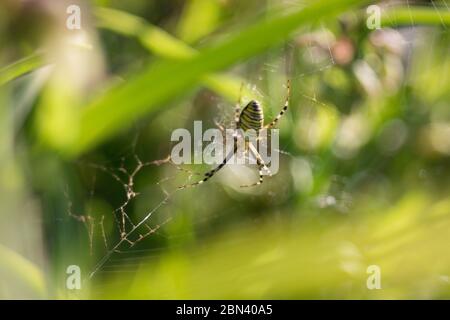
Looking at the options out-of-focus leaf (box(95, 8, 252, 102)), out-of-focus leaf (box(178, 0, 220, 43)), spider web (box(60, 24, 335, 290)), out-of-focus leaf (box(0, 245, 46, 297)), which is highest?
out-of-focus leaf (box(178, 0, 220, 43))

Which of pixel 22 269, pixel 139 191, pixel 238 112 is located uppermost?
pixel 238 112

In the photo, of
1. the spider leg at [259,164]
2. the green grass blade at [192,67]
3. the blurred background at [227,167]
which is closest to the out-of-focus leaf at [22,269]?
the blurred background at [227,167]

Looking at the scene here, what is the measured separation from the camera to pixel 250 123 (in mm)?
1025

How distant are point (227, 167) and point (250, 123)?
13 cm

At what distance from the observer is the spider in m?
1.00

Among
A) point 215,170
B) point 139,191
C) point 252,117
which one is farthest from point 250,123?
point 139,191

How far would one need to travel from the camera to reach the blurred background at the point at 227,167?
0.95m

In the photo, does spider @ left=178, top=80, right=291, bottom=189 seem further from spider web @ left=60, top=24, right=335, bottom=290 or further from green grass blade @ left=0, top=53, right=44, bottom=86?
green grass blade @ left=0, top=53, right=44, bottom=86

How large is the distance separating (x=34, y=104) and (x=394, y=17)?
25.7 inches

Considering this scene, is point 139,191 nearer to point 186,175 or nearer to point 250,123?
point 186,175

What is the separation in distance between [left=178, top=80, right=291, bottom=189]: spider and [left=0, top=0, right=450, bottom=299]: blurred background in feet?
0.05

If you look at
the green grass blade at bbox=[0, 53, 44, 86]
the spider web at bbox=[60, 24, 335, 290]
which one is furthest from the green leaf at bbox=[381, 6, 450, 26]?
the green grass blade at bbox=[0, 53, 44, 86]
